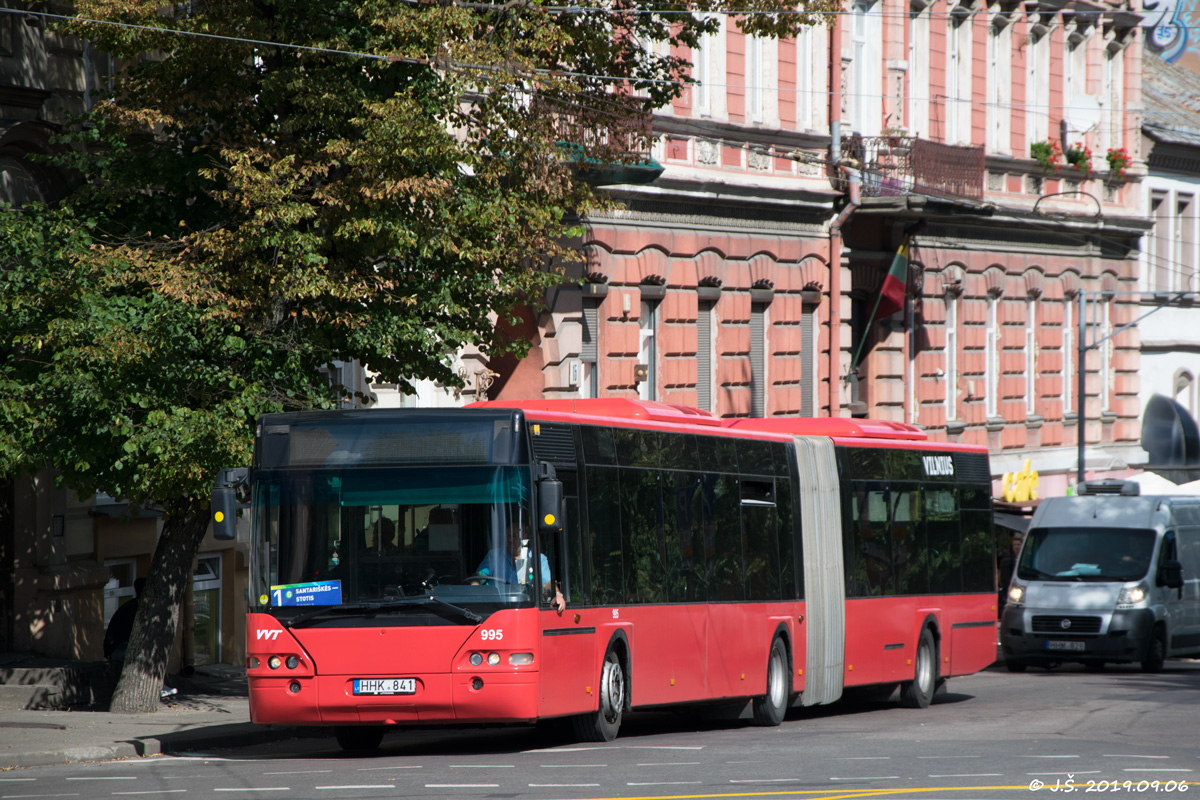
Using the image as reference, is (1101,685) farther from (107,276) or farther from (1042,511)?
(107,276)

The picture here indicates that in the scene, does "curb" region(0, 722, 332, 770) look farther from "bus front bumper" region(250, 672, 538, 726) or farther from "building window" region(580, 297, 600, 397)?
"building window" region(580, 297, 600, 397)

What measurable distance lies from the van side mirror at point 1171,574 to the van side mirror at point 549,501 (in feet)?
52.3

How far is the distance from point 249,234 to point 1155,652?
52.8ft

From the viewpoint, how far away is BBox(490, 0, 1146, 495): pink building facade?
31.2 metres

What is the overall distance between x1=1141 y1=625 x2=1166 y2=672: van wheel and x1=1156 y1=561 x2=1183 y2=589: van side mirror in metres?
0.69

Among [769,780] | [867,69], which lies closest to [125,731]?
[769,780]

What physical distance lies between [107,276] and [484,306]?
12.3 ft

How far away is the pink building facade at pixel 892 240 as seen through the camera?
102ft

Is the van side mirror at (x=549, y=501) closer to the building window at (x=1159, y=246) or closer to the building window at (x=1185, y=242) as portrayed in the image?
the building window at (x=1159, y=246)

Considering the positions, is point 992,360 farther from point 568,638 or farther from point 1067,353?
point 568,638

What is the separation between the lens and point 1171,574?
28344 millimetres

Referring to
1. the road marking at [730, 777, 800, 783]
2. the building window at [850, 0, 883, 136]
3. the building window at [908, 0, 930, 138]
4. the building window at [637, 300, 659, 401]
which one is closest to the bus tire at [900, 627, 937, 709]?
the road marking at [730, 777, 800, 783]

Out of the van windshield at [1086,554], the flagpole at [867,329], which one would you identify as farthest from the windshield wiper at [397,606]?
the flagpole at [867,329]

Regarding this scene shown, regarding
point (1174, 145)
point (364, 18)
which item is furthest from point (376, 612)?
point (1174, 145)
